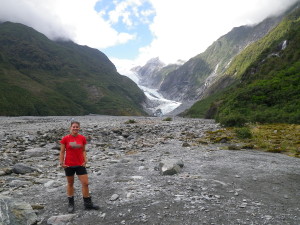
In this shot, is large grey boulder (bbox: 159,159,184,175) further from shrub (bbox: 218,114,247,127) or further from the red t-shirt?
shrub (bbox: 218,114,247,127)

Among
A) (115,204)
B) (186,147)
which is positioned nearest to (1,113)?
(186,147)

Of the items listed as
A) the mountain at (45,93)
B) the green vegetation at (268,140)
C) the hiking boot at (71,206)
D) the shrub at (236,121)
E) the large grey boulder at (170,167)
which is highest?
the mountain at (45,93)

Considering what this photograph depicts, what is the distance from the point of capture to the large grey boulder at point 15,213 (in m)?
5.71

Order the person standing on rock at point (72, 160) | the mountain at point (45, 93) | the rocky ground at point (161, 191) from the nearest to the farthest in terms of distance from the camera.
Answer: the rocky ground at point (161, 191), the person standing on rock at point (72, 160), the mountain at point (45, 93)

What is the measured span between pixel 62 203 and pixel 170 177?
4111 millimetres

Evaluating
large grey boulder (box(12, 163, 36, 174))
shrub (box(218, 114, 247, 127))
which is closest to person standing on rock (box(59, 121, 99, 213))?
large grey boulder (box(12, 163, 36, 174))

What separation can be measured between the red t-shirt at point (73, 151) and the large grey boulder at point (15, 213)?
156 cm

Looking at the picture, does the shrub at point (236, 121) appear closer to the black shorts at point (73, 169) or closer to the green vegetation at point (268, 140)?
the green vegetation at point (268, 140)

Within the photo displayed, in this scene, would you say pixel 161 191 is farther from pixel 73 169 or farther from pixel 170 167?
pixel 73 169

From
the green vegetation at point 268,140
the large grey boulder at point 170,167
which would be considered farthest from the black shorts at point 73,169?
the green vegetation at point 268,140

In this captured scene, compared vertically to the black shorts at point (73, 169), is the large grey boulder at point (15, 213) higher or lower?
lower

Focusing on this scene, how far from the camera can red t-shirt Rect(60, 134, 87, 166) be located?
292 inches

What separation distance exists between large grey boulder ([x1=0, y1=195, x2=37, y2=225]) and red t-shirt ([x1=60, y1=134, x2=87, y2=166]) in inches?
61.3

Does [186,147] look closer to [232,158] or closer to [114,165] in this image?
[232,158]
